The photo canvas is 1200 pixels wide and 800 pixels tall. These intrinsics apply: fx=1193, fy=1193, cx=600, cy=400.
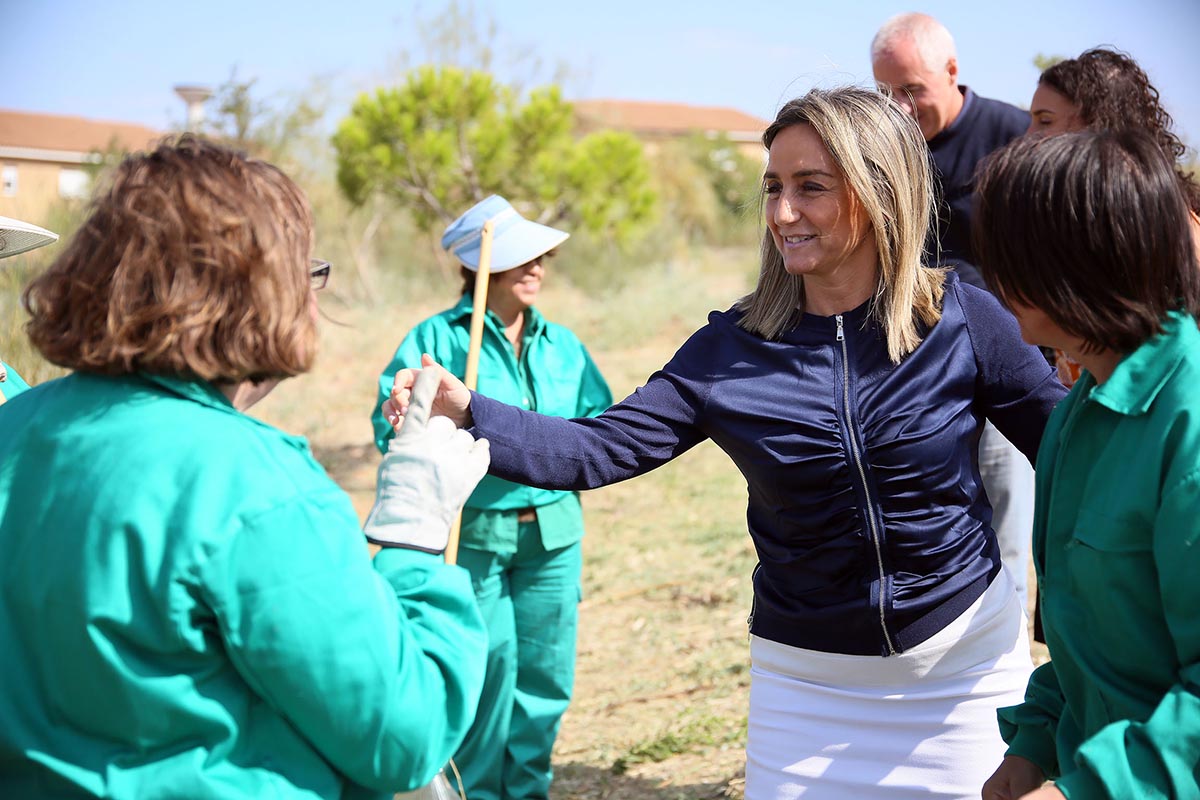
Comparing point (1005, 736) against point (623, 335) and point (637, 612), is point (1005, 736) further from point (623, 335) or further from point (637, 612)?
point (623, 335)

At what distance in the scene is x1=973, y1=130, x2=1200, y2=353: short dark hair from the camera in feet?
5.28

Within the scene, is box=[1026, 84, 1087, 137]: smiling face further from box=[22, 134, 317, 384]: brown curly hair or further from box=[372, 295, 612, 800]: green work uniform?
box=[22, 134, 317, 384]: brown curly hair

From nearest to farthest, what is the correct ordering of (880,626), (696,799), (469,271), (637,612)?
(880,626), (696,799), (469,271), (637,612)

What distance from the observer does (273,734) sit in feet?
5.17

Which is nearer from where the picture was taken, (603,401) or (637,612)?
(603,401)

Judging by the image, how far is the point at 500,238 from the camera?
4.93m

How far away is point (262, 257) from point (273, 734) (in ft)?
2.07

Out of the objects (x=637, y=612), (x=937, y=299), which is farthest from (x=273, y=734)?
(x=637, y=612)

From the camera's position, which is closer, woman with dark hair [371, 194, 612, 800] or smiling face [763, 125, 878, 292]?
smiling face [763, 125, 878, 292]

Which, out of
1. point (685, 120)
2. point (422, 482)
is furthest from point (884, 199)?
point (685, 120)

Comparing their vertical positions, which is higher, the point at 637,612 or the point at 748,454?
the point at 748,454

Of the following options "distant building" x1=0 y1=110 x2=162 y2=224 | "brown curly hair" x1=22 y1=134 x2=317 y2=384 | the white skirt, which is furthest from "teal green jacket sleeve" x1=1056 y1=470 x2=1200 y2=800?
"distant building" x1=0 y1=110 x2=162 y2=224

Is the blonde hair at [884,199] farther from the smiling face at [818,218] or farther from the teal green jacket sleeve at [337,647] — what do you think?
the teal green jacket sleeve at [337,647]

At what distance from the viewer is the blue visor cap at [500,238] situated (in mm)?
4859
